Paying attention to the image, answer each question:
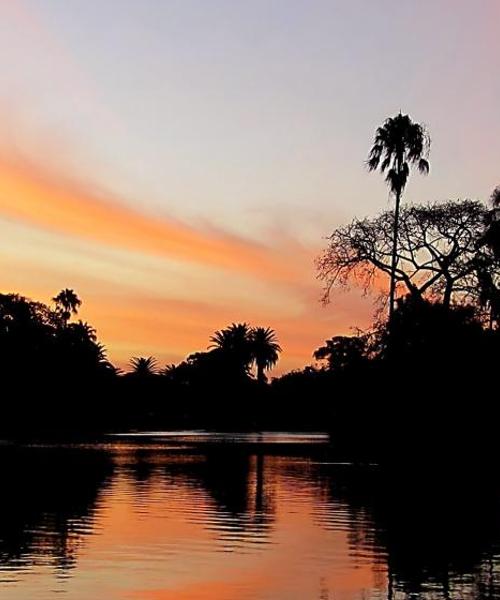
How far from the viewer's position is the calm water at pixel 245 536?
16.5 meters

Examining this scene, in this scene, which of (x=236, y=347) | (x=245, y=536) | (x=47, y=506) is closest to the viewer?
(x=245, y=536)

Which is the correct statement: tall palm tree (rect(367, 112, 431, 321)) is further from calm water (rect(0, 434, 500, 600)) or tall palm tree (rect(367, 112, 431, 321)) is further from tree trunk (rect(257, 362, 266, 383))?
tree trunk (rect(257, 362, 266, 383))

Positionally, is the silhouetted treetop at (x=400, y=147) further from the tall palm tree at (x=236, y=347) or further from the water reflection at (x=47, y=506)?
the tall palm tree at (x=236, y=347)

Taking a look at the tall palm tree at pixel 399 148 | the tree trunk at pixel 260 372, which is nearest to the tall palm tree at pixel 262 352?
the tree trunk at pixel 260 372

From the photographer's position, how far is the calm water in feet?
54.0

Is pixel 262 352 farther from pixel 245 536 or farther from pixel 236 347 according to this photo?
pixel 245 536

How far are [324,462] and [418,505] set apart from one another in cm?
2323

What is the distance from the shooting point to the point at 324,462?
2115 inches

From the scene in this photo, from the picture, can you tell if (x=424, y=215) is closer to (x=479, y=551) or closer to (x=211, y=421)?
(x=479, y=551)

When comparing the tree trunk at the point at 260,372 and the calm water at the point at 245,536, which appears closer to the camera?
the calm water at the point at 245,536

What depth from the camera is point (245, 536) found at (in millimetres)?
23234

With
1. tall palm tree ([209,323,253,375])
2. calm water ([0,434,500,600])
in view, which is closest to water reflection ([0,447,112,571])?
calm water ([0,434,500,600])

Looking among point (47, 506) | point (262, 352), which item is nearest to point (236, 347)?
point (262, 352)

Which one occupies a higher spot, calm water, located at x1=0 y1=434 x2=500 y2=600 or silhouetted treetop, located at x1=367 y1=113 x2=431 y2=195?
silhouetted treetop, located at x1=367 y1=113 x2=431 y2=195
